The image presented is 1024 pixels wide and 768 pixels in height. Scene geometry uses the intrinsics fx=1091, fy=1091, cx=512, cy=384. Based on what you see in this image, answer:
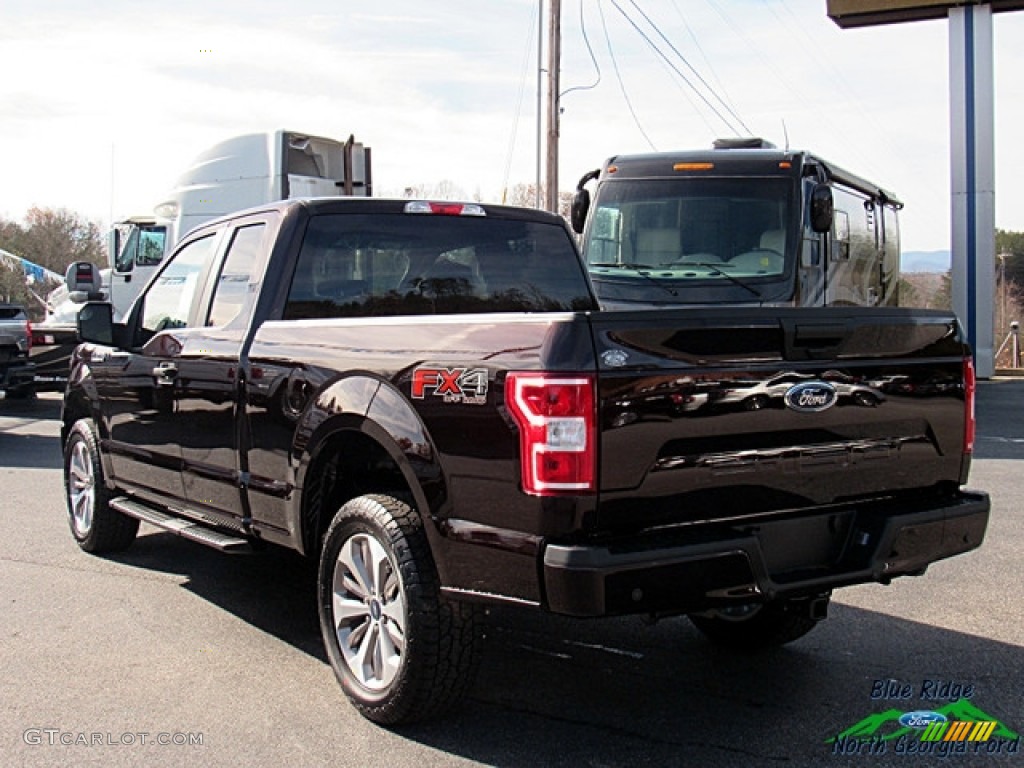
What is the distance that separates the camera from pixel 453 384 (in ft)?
12.0

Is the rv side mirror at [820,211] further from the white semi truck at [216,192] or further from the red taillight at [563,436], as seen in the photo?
the red taillight at [563,436]

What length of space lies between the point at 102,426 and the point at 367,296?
233 cm

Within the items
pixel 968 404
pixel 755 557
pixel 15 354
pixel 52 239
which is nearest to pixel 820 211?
pixel 968 404

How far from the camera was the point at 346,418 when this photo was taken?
418 cm

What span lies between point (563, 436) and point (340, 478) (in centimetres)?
159

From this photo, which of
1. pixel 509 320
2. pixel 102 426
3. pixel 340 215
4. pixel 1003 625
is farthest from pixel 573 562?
pixel 102 426

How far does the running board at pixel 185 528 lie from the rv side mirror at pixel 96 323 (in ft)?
3.12

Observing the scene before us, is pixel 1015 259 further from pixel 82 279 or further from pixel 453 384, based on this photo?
pixel 453 384

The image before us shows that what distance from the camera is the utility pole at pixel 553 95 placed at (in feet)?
70.8

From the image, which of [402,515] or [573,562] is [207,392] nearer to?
[402,515]

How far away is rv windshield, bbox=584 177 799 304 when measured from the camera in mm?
10922

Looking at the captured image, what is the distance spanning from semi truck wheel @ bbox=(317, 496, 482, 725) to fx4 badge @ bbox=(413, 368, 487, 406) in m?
0.48

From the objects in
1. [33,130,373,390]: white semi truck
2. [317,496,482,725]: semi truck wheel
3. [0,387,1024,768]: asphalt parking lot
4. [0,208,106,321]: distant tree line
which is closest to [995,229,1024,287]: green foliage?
[0,208,106,321]: distant tree line

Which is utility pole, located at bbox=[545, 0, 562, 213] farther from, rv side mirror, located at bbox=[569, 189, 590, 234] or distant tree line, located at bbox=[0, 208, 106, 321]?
distant tree line, located at bbox=[0, 208, 106, 321]
